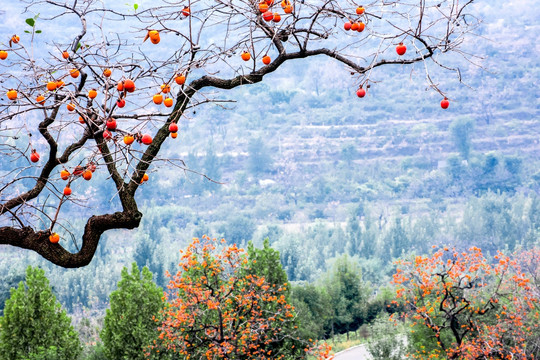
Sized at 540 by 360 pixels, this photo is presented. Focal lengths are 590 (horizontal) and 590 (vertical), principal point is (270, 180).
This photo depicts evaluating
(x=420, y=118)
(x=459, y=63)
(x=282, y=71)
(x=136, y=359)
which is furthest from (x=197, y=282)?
(x=282, y=71)

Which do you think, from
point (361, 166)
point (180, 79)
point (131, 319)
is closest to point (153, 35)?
point (180, 79)

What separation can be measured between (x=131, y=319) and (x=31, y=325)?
1570 mm

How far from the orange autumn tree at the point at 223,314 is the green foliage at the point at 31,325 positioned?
164cm

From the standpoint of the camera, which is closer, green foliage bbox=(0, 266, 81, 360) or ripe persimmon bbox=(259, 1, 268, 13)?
ripe persimmon bbox=(259, 1, 268, 13)

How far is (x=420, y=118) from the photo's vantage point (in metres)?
75.5

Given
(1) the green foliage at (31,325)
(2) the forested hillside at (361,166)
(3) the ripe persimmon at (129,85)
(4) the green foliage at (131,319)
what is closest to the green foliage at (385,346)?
(4) the green foliage at (131,319)

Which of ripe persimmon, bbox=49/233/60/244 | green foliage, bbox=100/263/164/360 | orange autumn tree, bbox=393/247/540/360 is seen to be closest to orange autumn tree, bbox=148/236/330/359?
green foliage, bbox=100/263/164/360

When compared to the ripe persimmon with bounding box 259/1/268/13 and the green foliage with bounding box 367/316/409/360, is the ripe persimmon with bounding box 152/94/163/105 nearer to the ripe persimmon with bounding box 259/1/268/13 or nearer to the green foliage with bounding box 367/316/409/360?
the ripe persimmon with bounding box 259/1/268/13

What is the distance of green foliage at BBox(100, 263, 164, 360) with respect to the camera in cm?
969

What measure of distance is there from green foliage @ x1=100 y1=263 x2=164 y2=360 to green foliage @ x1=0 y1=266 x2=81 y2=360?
2.30 feet

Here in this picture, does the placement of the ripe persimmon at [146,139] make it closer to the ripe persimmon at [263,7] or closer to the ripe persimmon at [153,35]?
the ripe persimmon at [153,35]

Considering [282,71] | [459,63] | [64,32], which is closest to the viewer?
[64,32]

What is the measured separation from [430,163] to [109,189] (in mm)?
37975

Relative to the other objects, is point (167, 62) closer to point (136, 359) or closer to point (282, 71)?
point (136, 359)
